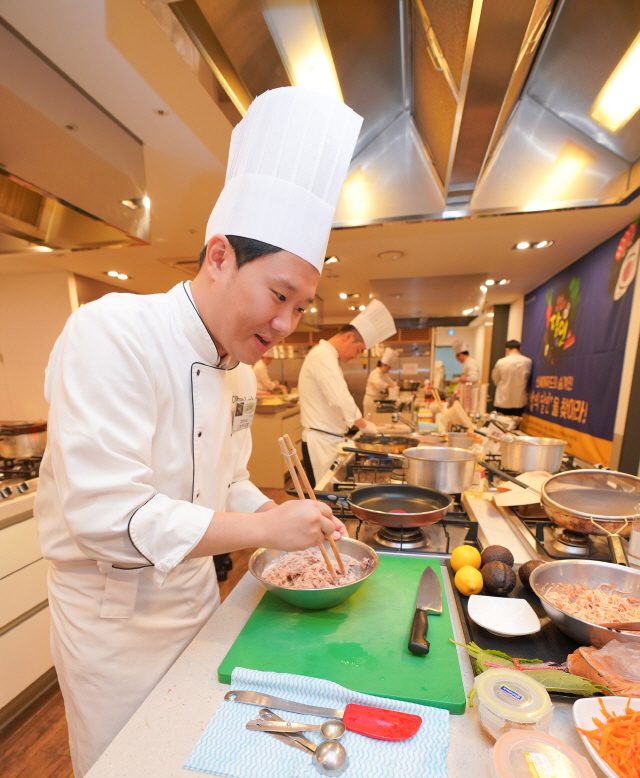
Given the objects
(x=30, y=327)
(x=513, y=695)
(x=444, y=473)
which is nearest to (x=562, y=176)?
(x=444, y=473)

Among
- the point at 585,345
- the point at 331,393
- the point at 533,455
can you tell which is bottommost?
the point at 533,455

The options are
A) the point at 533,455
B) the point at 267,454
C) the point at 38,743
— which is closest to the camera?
the point at 38,743

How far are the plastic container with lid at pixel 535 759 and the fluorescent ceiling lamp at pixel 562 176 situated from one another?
242 centimetres

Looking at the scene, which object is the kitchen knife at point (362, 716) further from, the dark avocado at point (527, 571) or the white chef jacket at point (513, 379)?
the white chef jacket at point (513, 379)

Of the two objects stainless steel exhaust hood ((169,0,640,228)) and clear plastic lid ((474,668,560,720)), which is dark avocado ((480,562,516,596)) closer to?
clear plastic lid ((474,668,560,720))

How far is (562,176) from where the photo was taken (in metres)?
2.14

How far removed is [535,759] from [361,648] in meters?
0.37

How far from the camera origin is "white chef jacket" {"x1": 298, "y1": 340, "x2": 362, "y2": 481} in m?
Result: 3.51

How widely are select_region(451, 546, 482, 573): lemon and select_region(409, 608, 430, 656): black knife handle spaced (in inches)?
10.7

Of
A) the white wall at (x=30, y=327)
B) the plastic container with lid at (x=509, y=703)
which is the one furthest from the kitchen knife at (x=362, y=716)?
the white wall at (x=30, y=327)

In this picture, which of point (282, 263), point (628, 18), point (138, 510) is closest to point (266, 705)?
point (138, 510)

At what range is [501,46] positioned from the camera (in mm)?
1061

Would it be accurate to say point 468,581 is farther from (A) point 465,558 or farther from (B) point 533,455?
(B) point 533,455

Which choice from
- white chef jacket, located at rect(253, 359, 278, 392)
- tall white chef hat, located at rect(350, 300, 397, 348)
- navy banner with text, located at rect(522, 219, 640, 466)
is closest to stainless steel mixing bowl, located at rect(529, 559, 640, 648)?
tall white chef hat, located at rect(350, 300, 397, 348)
